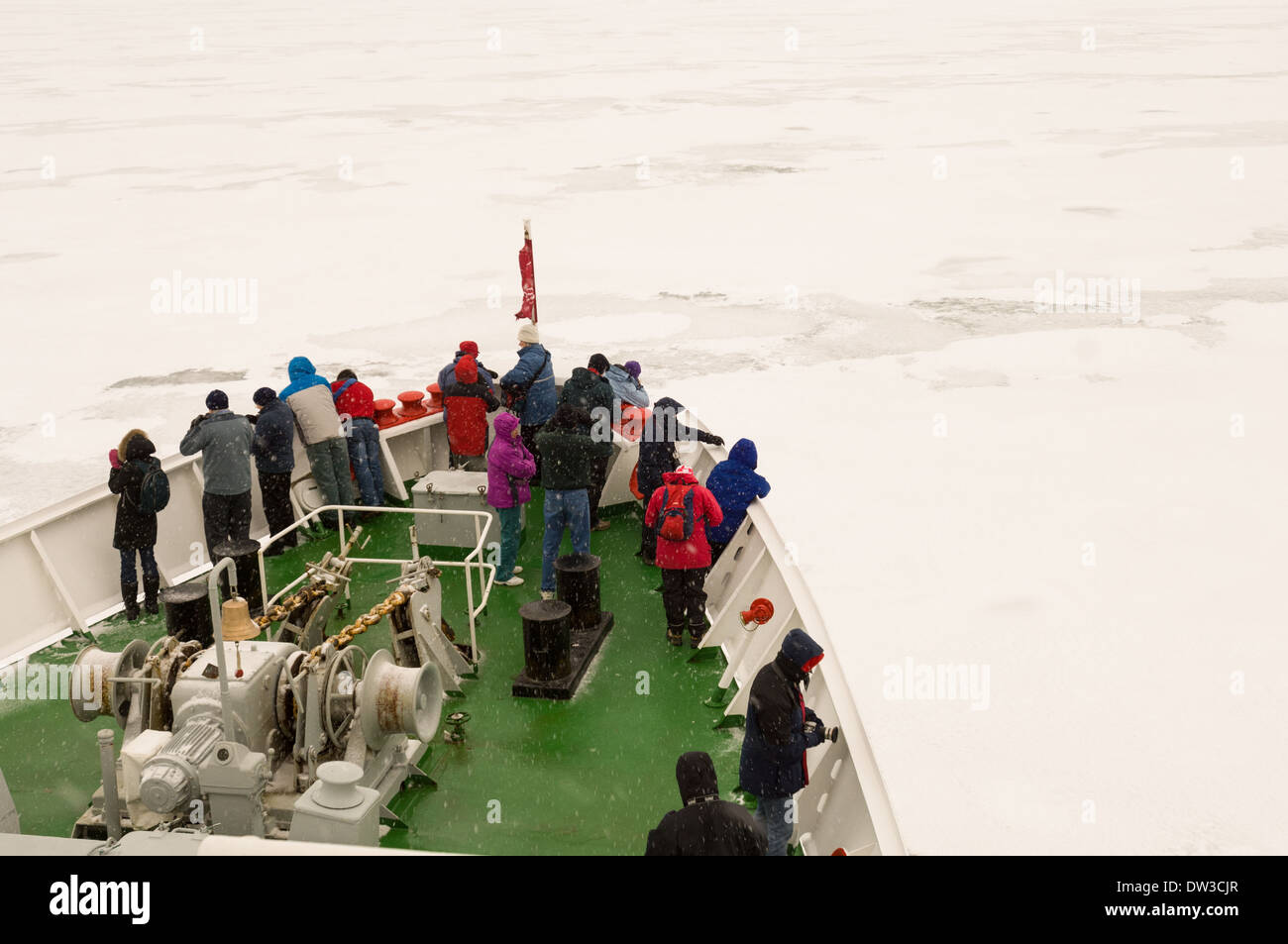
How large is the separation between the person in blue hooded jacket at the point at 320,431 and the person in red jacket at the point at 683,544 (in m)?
3.09

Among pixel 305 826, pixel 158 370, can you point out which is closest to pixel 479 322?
pixel 158 370

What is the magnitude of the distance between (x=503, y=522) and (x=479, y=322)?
11406mm

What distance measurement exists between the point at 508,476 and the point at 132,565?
9.07ft

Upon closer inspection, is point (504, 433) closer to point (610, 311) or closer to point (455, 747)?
point (455, 747)

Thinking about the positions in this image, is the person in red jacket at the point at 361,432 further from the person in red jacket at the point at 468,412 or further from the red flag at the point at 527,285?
the red flag at the point at 527,285

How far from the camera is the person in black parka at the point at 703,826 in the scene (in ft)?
13.5

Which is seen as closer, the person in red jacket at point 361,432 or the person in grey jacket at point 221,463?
the person in grey jacket at point 221,463

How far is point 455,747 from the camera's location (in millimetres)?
6855

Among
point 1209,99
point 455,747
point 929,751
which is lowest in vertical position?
point 929,751

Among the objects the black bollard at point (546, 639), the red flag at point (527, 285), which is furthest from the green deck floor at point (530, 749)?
the red flag at point (527, 285)

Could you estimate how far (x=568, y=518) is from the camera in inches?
324

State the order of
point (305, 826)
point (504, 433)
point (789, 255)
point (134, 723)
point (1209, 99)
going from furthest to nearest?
point (1209, 99)
point (789, 255)
point (504, 433)
point (134, 723)
point (305, 826)

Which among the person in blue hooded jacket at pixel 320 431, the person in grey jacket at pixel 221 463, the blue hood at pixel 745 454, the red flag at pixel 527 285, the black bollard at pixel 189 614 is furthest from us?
the red flag at pixel 527 285

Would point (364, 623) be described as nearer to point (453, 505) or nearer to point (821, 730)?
point (821, 730)
